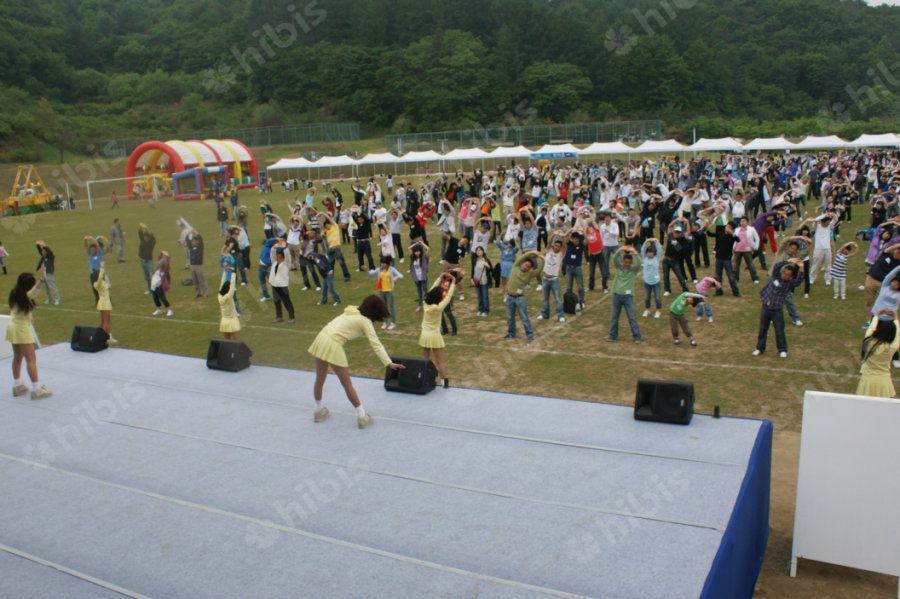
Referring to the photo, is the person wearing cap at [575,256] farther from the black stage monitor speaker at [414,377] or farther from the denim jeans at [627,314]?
the black stage monitor speaker at [414,377]

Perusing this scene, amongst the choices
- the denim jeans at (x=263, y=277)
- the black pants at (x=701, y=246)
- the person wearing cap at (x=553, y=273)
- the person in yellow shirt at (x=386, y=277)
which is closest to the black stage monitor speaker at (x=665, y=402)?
the person wearing cap at (x=553, y=273)

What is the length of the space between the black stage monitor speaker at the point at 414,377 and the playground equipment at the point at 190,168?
39.7m

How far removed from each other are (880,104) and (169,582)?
97.1 m

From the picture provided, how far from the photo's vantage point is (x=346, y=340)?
7254 millimetres

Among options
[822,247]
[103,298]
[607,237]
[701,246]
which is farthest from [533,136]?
[103,298]

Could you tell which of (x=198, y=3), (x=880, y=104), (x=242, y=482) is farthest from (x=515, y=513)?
(x=198, y=3)

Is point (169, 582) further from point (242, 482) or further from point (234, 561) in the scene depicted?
point (242, 482)

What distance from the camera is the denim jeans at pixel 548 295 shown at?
12682mm

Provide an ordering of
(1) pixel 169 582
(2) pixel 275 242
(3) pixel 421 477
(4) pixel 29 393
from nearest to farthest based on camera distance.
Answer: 1. (1) pixel 169 582
2. (3) pixel 421 477
3. (4) pixel 29 393
4. (2) pixel 275 242

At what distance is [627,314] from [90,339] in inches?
338

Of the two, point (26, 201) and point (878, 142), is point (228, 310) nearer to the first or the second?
point (878, 142)

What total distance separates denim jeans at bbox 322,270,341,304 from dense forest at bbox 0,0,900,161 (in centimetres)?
6823

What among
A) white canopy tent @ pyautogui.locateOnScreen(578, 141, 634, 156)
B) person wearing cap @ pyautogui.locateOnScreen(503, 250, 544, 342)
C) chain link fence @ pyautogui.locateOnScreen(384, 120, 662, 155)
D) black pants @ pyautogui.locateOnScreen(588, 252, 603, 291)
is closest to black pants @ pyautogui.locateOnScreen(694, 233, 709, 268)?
black pants @ pyautogui.locateOnScreen(588, 252, 603, 291)

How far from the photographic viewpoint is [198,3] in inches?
4183
